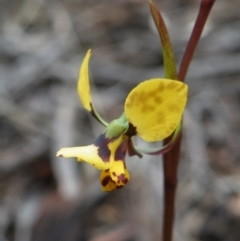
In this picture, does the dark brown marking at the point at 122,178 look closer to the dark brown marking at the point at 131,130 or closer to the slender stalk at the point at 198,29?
the dark brown marking at the point at 131,130

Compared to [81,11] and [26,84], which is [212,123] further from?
[81,11]

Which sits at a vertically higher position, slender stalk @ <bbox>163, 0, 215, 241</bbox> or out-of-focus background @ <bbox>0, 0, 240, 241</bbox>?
slender stalk @ <bbox>163, 0, 215, 241</bbox>

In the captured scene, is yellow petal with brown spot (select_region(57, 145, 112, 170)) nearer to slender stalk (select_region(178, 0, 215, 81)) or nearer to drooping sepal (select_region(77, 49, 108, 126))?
drooping sepal (select_region(77, 49, 108, 126))

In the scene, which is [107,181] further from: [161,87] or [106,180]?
[161,87]

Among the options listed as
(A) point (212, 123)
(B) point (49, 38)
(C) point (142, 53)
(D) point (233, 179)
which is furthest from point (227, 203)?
(B) point (49, 38)

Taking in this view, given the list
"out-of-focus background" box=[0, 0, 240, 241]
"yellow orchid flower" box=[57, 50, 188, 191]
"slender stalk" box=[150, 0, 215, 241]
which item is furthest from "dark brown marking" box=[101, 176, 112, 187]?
"out-of-focus background" box=[0, 0, 240, 241]

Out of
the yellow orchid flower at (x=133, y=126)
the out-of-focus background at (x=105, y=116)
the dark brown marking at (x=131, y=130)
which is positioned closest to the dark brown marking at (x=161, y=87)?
the yellow orchid flower at (x=133, y=126)

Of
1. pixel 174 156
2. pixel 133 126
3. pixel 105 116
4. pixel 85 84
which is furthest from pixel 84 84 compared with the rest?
pixel 105 116
